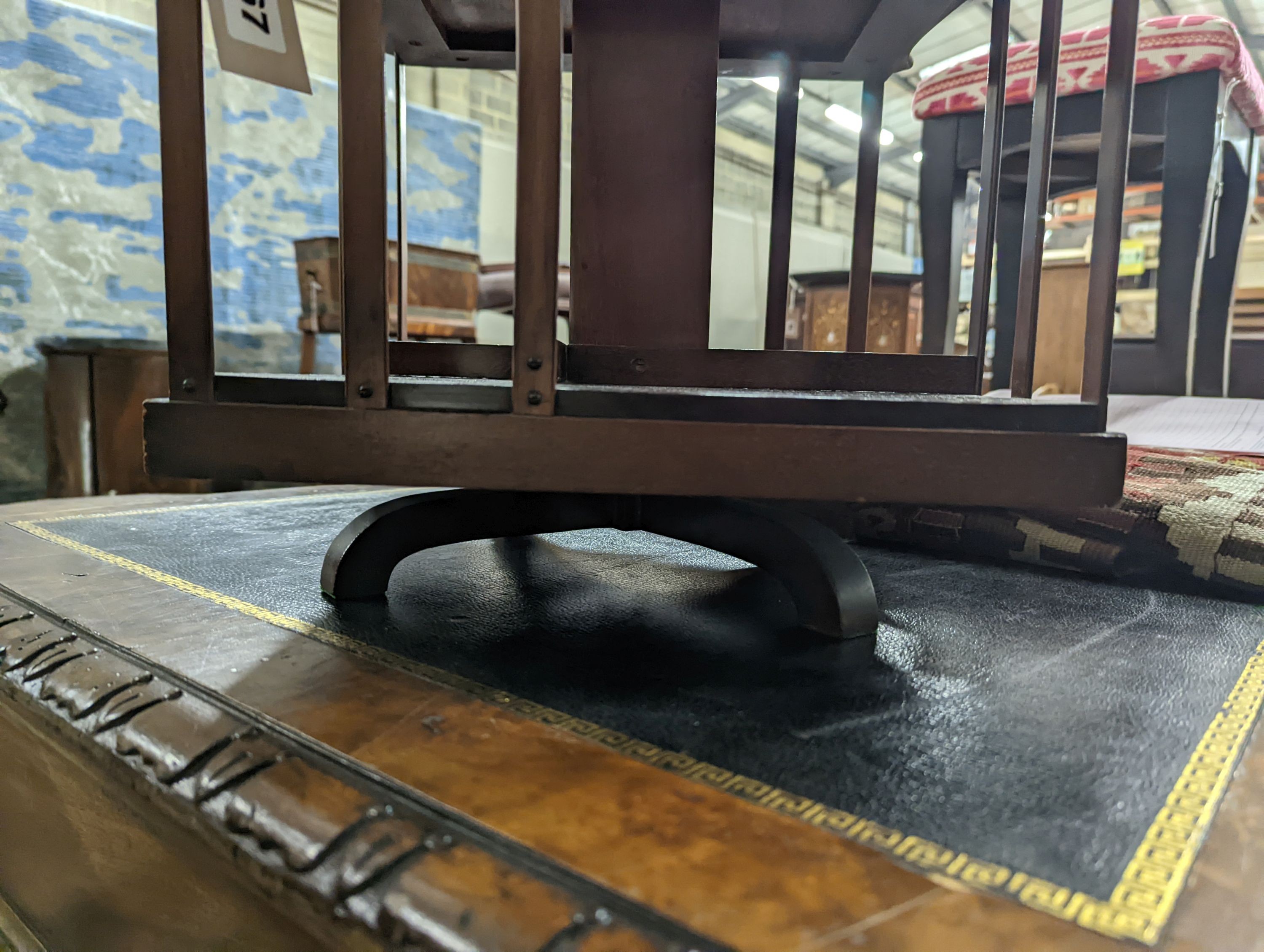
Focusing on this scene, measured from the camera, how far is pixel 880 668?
0.61m

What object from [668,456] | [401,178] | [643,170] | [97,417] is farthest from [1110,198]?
[97,417]

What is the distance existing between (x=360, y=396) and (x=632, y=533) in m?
0.68

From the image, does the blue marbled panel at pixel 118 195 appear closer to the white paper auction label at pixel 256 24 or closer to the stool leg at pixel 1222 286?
the white paper auction label at pixel 256 24

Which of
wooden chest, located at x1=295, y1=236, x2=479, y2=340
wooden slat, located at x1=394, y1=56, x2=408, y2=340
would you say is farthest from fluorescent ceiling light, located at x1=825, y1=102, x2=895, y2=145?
wooden slat, located at x1=394, y1=56, x2=408, y2=340

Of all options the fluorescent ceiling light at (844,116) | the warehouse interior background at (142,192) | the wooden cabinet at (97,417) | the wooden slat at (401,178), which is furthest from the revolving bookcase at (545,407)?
the fluorescent ceiling light at (844,116)

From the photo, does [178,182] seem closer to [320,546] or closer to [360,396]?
[360,396]

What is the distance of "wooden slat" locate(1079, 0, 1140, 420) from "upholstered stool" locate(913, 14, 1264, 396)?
1318 millimetres

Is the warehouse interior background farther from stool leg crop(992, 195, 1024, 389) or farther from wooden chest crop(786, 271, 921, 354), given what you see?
wooden chest crop(786, 271, 921, 354)

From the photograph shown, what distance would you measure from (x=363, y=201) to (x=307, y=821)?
0.41 m

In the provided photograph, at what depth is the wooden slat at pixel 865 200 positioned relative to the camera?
1168 mm

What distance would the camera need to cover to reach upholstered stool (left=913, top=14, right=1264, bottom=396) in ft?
5.72

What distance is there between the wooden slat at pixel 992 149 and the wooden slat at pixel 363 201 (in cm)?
55

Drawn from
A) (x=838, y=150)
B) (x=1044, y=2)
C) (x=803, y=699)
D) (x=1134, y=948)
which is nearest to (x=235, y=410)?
(x=803, y=699)

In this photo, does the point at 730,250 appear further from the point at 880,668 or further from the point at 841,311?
the point at 880,668
